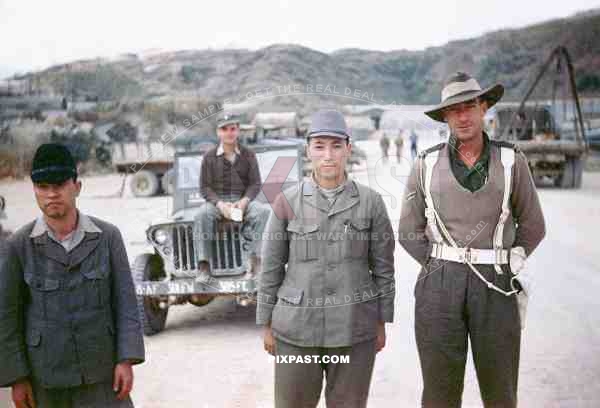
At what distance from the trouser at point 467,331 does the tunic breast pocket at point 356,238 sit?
39 centimetres

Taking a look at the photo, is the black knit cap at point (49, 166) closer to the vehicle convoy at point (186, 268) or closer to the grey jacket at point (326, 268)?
the grey jacket at point (326, 268)

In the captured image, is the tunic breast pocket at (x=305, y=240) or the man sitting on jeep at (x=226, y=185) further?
the man sitting on jeep at (x=226, y=185)

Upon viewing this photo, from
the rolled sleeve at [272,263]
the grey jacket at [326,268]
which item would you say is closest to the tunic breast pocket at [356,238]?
the grey jacket at [326,268]

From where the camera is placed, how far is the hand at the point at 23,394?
2213mm

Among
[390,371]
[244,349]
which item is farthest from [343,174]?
[244,349]

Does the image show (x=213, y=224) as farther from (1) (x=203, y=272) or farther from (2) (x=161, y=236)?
(2) (x=161, y=236)

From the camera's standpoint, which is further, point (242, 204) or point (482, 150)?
point (242, 204)

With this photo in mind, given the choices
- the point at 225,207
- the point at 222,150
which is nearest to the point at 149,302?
the point at 225,207

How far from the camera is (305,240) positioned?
2.44 meters

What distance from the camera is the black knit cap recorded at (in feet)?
7.21

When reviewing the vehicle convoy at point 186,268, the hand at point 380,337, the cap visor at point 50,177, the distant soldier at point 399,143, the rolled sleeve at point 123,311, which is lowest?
the vehicle convoy at point 186,268

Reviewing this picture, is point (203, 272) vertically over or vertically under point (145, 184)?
over

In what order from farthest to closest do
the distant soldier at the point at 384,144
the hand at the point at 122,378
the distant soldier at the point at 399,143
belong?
the distant soldier at the point at 384,144 → the distant soldier at the point at 399,143 → the hand at the point at 122,378

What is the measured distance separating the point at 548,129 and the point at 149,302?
382 inches
